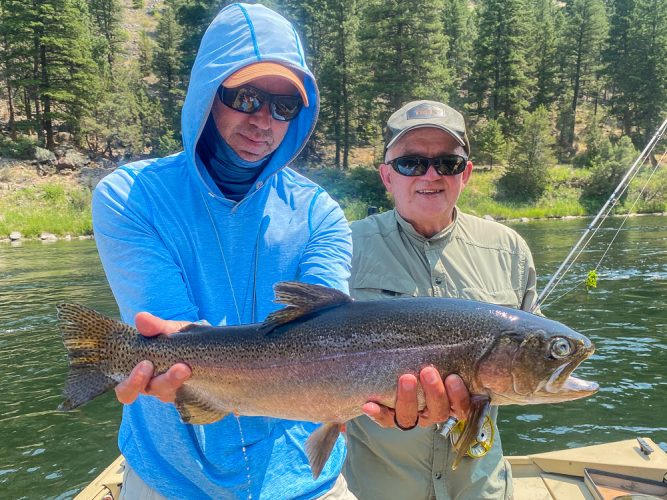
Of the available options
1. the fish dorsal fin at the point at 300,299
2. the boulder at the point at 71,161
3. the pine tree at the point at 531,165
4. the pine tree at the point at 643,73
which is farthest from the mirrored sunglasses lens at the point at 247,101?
the pine tree at the point at 643,73

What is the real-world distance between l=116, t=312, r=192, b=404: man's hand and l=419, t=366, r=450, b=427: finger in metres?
1.13

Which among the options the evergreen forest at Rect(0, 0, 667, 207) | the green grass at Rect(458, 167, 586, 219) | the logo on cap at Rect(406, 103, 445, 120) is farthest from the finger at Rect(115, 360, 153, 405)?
the evergreen forest at Rect(0, 0, 667, 207)

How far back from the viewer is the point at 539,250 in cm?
2461

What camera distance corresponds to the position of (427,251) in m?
4.01

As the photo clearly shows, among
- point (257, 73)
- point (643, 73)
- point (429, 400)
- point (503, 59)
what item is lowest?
point (429, 400)

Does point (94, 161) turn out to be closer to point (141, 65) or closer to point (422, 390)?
point (141, 65)

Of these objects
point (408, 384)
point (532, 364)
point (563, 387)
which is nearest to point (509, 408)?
point (563, 387)

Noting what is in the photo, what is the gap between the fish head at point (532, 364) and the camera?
276 centimetres

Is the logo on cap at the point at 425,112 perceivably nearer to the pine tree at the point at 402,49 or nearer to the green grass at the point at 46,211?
the green grass at the point at 46,211

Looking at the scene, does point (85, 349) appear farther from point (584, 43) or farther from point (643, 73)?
point (584, 43)

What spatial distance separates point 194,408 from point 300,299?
0.70m

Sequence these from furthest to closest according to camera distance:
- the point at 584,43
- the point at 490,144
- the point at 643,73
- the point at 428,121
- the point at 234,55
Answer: the point at 584,43
the point at 643,73
the point at 490,144
the point at 428,121
the point at 234,55

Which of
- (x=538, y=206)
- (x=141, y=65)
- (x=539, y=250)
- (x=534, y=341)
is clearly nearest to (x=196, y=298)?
(x=534, y=341)

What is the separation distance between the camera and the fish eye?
2766mm
